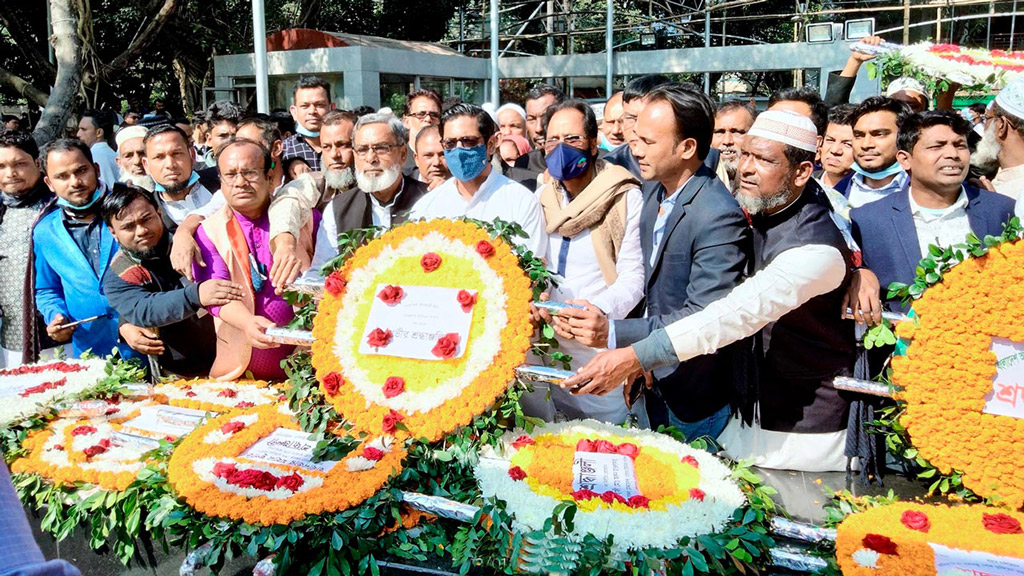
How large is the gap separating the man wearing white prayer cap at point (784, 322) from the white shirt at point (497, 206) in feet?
3.77

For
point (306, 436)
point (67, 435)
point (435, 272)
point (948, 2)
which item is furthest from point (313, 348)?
point (948, 2)

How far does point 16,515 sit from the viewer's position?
1.28 m

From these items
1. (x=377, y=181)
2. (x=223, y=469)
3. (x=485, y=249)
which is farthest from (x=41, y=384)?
(x=485, y=249)

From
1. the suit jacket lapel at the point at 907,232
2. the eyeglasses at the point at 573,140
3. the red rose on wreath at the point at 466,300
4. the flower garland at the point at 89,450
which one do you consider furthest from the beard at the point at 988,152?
the flower garland at the point at 89,450

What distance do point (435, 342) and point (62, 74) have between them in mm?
9432

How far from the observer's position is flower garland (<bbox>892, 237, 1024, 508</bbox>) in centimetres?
240

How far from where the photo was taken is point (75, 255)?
425cm

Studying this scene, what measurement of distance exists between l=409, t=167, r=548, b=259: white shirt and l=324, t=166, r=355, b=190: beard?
91 centimetres

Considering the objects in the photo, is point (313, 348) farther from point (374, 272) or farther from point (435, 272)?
point (435, 272)

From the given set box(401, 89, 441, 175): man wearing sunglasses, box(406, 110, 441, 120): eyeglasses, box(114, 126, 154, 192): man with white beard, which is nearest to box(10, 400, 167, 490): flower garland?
box(114, 126, 154, 192): man with white beard

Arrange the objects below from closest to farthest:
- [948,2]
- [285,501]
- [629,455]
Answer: [285,501], [629,455], [948,2]

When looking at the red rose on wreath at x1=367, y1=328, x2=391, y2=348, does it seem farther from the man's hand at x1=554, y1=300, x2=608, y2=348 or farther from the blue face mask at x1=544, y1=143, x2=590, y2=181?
the blue face mask at x1=544, y1=143, x2=590, y2=181

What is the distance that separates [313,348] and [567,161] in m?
1.63

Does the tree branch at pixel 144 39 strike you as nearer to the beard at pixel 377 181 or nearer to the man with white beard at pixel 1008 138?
the beard at pixel 377 181
